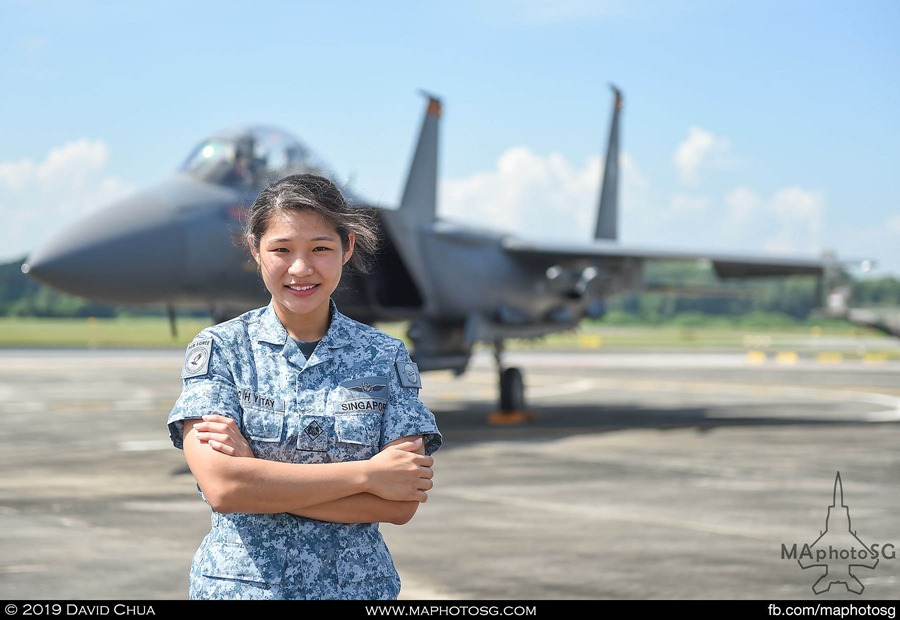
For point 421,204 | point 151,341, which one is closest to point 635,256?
point 421,204

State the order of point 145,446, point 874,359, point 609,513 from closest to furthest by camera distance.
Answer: point 609,513
point 145,446
point 874,359

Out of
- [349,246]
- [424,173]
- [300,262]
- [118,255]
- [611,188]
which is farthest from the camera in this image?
[611,188]

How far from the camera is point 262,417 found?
2389 mm

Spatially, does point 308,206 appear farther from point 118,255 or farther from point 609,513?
point 118,255

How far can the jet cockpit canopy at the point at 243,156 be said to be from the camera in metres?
11.9

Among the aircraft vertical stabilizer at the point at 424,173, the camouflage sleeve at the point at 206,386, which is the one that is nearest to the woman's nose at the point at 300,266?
the camouflage sleeve at the point at 206,386

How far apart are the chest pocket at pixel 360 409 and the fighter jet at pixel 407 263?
4.91m

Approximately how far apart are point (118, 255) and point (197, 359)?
28.0ft

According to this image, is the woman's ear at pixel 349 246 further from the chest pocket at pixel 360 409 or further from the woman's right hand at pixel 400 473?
the woman's right hand at pixel 400 473

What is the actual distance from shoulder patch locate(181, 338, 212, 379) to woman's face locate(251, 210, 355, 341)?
196 mm

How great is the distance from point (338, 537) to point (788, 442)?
12032mm

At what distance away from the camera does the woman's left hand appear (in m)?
2.33
